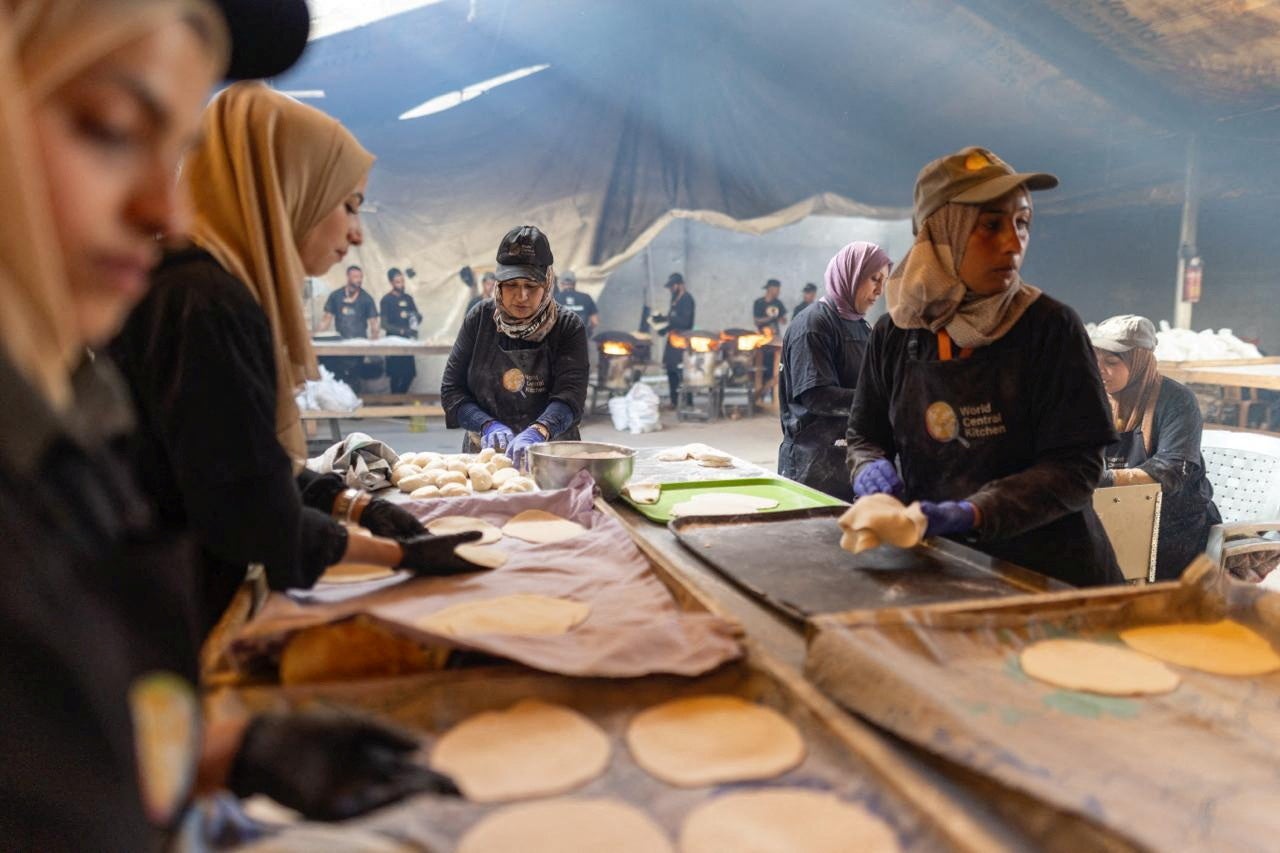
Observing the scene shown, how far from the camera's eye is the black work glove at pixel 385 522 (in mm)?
2004

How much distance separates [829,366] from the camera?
12.0 feet

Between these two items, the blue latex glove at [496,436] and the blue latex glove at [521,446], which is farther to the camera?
the blue latex glove at [496,436]

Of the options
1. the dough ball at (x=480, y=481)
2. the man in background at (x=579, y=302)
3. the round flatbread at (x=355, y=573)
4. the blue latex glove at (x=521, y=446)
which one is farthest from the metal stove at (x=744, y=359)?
the round flatbread at (x=355, y=573)

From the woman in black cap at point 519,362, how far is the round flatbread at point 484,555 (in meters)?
1.38

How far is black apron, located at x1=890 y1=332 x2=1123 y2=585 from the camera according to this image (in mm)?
2090

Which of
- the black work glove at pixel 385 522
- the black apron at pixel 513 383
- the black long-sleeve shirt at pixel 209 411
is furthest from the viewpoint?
the black apron at pixel 513 383

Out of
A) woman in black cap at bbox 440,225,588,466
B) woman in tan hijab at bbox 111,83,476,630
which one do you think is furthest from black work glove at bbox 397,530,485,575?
woman in black cap at bbox 440,225,588,466

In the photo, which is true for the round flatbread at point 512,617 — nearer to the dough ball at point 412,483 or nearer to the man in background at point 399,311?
the dough ball at point 412,483

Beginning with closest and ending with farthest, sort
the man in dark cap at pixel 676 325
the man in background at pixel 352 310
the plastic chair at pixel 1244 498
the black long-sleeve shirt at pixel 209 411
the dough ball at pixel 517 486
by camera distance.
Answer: the black long-sleeve shirt at pixel 209 411
the dough ball at pixel 517 486
the plastic chair at pixel 1244 498
the man in background at pixel 352 310
the man in dark cap at pixel 676 325

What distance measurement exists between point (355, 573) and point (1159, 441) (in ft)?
11.8

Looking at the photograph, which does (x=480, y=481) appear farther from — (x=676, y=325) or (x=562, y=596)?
(x=676, y=325)

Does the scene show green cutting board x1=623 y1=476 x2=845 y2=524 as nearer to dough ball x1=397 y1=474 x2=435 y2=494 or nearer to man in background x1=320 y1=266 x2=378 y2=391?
dough ball x1=397 y1=474 x2=435 y2=494

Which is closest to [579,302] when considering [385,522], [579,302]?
[579,302]

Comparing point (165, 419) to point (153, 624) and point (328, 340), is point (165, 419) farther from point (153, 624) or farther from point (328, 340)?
point (328, 340)
